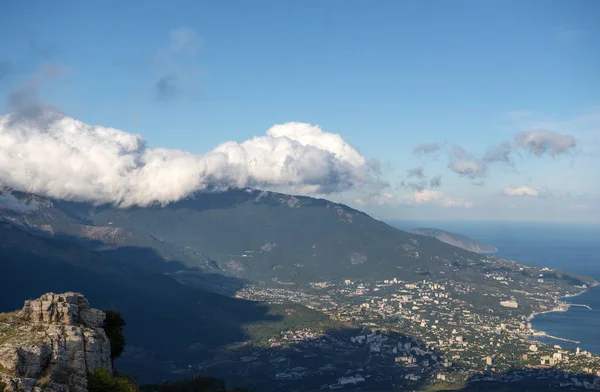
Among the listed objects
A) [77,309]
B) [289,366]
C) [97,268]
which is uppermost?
[77,309]

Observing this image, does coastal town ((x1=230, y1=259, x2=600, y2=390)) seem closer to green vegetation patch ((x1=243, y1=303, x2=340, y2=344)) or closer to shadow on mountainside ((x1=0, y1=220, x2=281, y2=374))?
green vegetation patch ((x1=243, y1=303, x2=340, y2=344))

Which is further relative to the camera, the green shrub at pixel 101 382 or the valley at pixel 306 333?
the valley at pixel 306 333

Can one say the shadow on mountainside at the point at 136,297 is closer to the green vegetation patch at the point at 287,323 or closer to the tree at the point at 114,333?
the green vegetation patch at the point at 287,323

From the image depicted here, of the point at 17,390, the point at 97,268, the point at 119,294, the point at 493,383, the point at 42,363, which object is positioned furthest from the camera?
the point at 97,268

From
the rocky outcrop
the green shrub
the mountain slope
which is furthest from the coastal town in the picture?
the rocky outcrop

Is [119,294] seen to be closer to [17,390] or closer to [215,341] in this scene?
[215,341]

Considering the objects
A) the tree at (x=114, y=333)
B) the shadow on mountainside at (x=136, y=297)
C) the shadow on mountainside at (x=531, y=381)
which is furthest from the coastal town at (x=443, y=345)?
the tree at (x=114, y=333)

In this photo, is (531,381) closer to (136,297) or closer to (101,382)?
(101,382)

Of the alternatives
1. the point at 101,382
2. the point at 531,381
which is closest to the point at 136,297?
the point at 531,381

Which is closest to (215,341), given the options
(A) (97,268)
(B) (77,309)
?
(A) (97,268)
